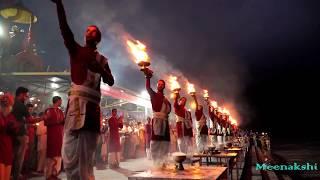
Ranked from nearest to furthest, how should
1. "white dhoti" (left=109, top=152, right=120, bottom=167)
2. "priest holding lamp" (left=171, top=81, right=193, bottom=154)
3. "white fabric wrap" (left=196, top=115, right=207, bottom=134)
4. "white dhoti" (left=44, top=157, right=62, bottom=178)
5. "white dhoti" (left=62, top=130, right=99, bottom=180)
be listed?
"white dhoti" (left=62, top=130, right=99, bottom=180) < "white dhoti" (left=44, top=157, right=62, bottom=178) < "priest holding lamp" (left=171, top=81, right=193, bottom=154) < "white dhoti" (left=109, top=152, right=120, bottom=167) < "white fabric wrap" (left=196, top=115, right=207, bottom=134)

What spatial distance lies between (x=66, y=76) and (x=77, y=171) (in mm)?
11559

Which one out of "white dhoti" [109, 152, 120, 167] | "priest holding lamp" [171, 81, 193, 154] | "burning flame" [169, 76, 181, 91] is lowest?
"white dhoti" [109, 152, 120, 167]

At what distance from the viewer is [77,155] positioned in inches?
131

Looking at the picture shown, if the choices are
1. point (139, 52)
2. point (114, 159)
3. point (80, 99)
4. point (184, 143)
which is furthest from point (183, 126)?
point (80, 99)

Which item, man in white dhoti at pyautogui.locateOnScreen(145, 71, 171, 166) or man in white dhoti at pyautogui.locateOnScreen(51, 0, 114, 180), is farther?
man in white dhoti at pyautogui.locateOnScreen(145, 71, 171, 166)

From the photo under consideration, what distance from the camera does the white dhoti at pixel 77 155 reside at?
3.33 metres

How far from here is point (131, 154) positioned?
16.1 meters

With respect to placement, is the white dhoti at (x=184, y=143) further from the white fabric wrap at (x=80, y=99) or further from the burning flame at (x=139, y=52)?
the white fabric wrap at (x=80, y=99)

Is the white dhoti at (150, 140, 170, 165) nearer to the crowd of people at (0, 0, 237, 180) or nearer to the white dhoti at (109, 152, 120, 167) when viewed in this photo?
the crowd of people at (0, 0, 237, 180)

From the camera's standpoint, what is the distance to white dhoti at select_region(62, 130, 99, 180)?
131 inches

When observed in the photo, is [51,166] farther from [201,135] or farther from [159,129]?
[201,135]

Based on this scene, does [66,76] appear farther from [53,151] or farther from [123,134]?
[53,151]

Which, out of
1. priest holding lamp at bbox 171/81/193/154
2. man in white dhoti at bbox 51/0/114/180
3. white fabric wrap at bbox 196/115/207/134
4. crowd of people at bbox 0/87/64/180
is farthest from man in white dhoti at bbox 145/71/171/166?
white fabric wrap at bbox 196/115/207/134

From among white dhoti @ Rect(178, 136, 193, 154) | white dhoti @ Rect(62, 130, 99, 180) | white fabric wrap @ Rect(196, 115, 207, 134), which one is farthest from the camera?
white fabric wrap @ Rect(196, 115, 207, 134)
